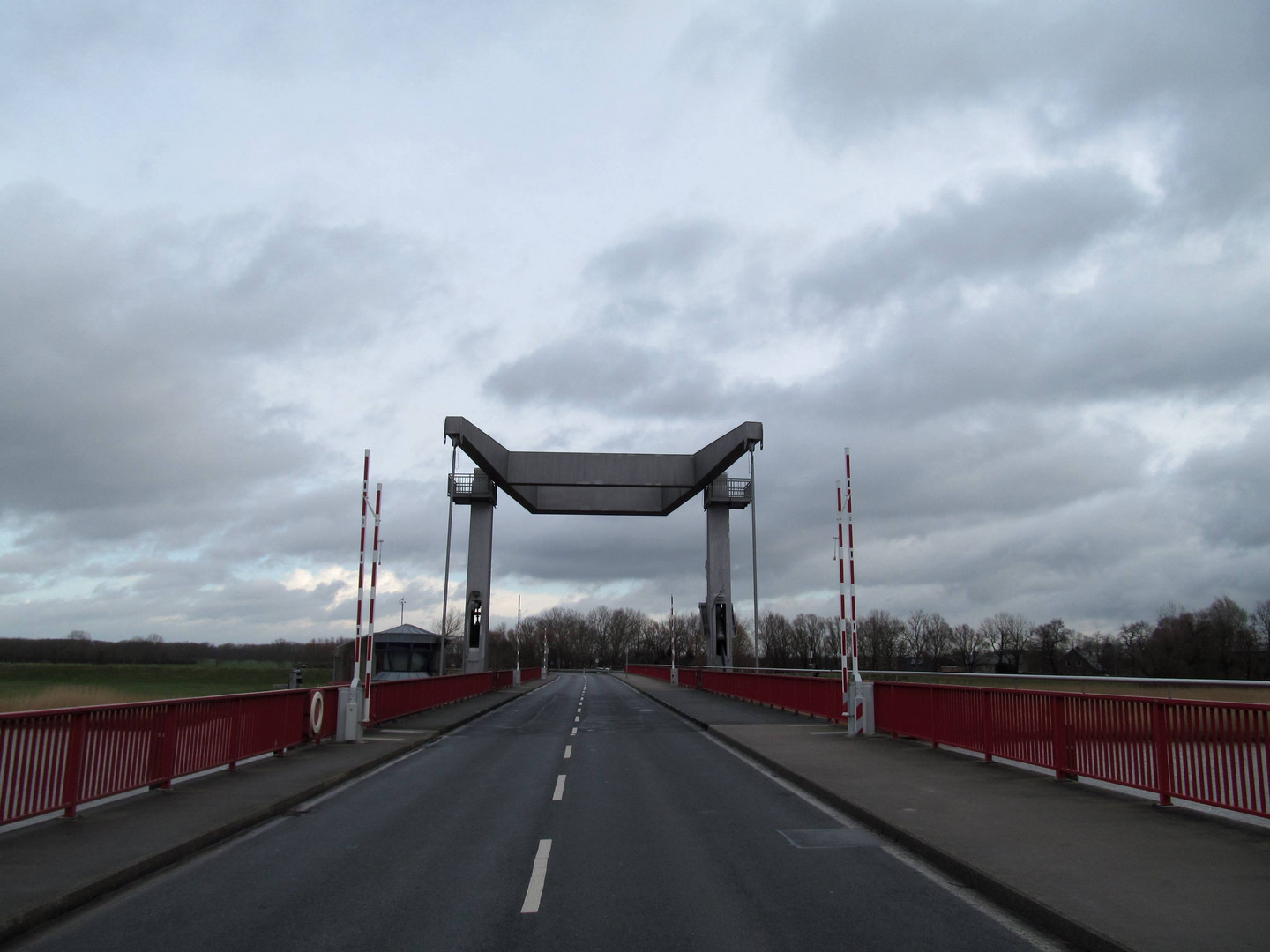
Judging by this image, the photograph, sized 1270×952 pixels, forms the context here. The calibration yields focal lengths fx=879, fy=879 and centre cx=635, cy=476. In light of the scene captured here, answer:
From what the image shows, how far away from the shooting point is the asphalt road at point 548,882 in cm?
558

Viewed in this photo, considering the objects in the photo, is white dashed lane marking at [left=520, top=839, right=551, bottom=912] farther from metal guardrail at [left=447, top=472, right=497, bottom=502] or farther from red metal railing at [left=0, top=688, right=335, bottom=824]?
metal guardrail at [left=447, top=472, right=497, bottom=502]

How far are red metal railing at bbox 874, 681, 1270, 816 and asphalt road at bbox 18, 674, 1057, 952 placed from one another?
10.4 feet

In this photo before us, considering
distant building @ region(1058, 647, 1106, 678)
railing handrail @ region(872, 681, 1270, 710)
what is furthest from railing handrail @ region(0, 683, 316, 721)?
distant building @ region(1058, 647, 1106, 678)

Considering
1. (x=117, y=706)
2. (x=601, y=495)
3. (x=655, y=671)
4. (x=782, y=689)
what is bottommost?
(x=655, y=671)

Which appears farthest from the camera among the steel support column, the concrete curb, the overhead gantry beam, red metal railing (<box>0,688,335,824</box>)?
the steel support column

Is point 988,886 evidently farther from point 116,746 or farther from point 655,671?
point 655,671

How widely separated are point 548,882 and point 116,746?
5.77 metres

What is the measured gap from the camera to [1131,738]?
951 centimetres

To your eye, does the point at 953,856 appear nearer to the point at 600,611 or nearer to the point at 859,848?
the point at 859,848

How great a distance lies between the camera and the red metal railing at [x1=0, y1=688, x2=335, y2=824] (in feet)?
26.4

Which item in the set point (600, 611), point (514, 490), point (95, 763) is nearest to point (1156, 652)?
point (514, 490)

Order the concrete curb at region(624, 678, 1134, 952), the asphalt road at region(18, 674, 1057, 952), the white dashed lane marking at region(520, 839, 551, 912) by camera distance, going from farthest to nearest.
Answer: the white dashed lane marking at region(520, 839, 551, 912)
the asphalt road at region(18, 674, 1057, 952)
the concrete curb at region(624, 678, 1134, 952)

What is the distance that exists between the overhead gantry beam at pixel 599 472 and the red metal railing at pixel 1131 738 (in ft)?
64.2

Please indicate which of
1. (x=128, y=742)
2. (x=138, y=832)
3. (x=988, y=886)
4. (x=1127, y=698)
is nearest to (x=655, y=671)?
(x=128, y=742)
